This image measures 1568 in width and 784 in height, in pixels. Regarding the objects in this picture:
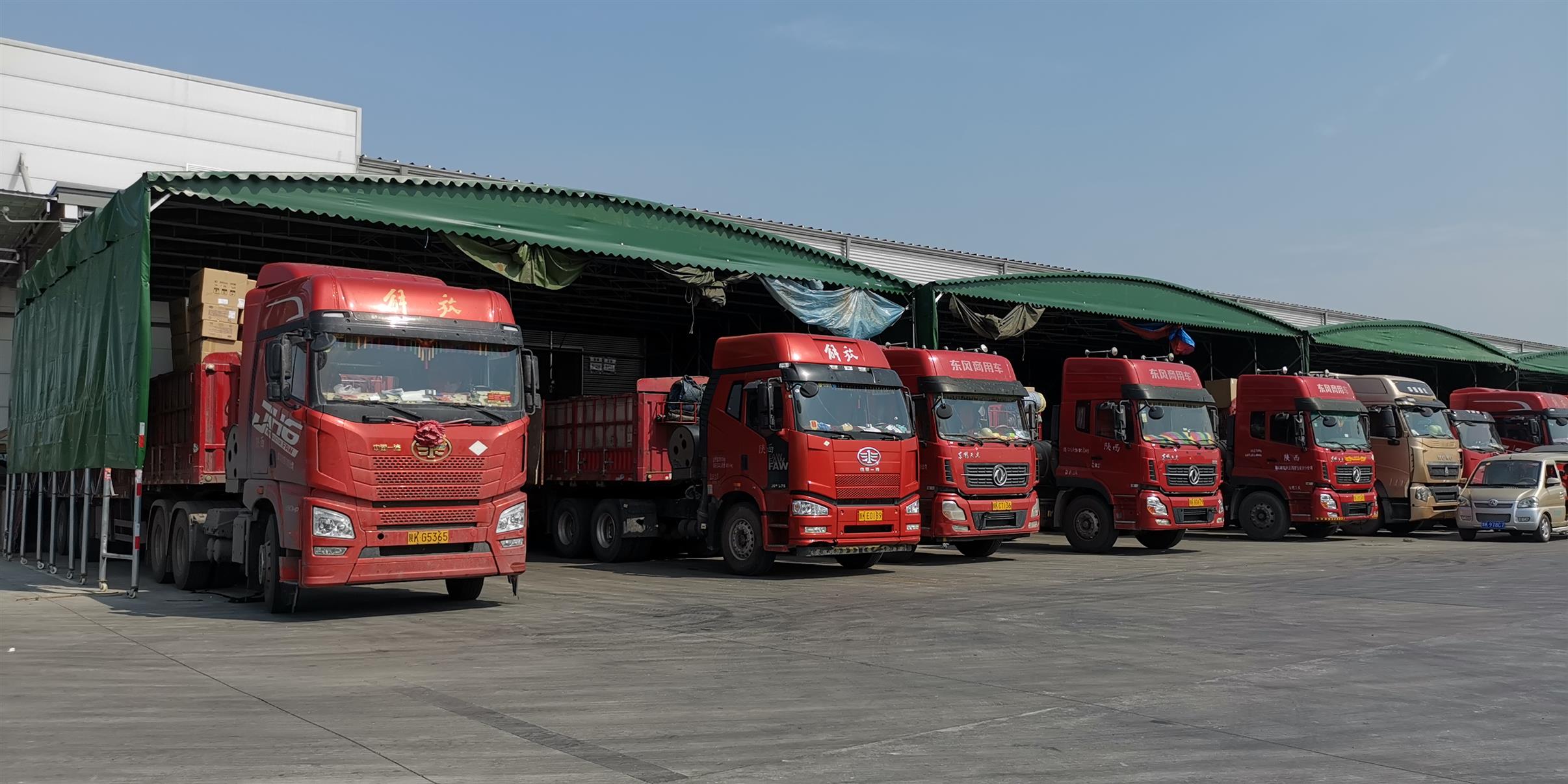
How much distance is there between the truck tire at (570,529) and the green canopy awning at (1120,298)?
7710 mm

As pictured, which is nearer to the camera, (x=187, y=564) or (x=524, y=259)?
(x=187, y=564)

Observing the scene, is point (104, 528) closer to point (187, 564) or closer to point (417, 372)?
point (187, 564)

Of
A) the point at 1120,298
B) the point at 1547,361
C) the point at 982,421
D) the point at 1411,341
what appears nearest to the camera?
the point at 982,421

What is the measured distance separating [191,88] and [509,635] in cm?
2520

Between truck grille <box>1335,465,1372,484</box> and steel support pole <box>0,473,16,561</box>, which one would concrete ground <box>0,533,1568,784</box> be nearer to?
steel support pole <box>0,473,16,561</box>

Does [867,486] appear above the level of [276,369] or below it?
below

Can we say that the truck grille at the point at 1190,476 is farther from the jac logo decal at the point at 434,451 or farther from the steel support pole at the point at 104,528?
the steel support pole at the point at 104,528

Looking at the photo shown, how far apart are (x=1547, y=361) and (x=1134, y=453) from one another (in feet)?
97.7

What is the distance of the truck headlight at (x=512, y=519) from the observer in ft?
37.0

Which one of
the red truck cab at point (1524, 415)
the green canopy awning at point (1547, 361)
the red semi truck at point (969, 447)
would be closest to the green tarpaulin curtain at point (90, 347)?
the red semi truck at point (969, 447)

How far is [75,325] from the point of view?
53.1ft

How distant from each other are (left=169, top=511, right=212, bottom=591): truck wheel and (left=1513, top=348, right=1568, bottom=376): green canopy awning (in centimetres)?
3939

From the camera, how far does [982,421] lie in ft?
57.3

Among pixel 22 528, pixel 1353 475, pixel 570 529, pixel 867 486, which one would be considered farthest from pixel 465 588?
pixel 1353 475
